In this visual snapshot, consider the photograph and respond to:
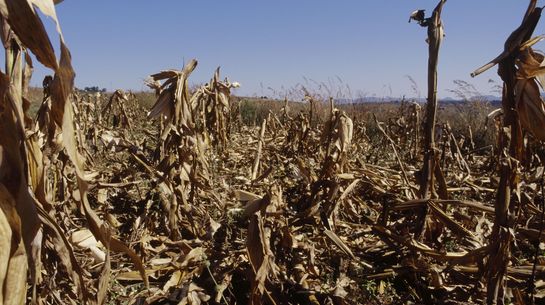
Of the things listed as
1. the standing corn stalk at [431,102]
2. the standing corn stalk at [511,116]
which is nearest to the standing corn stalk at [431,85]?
the standing corn stalk at [431,102]

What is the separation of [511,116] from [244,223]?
5.64 feet

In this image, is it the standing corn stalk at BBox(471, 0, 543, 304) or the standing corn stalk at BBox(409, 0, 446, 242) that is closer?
the standing corn stalk at BBox(471, 0, 543, 304)

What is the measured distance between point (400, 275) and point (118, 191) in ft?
7.32

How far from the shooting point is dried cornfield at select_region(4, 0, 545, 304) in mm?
850

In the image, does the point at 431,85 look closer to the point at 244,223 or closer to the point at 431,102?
the point at 431,102

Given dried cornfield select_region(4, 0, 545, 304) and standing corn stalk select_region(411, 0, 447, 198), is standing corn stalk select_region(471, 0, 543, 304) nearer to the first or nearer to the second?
dried cornfield select_region(4, 0, 545, 304)

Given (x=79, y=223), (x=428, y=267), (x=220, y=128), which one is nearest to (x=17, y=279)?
(x=428, y=267)

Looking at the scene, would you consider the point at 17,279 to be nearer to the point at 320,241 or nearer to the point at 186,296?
the point at 186,296

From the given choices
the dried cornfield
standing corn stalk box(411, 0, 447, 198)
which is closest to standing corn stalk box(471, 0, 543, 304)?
the dried cornfield

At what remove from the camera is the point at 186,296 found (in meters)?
1.94

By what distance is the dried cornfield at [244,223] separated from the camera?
0.85 meters

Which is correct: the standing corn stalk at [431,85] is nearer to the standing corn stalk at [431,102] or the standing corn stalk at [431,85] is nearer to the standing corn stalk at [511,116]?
the standing corn stalk at [431,102]

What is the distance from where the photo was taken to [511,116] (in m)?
1.45

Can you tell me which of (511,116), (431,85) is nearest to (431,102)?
(431,85)
